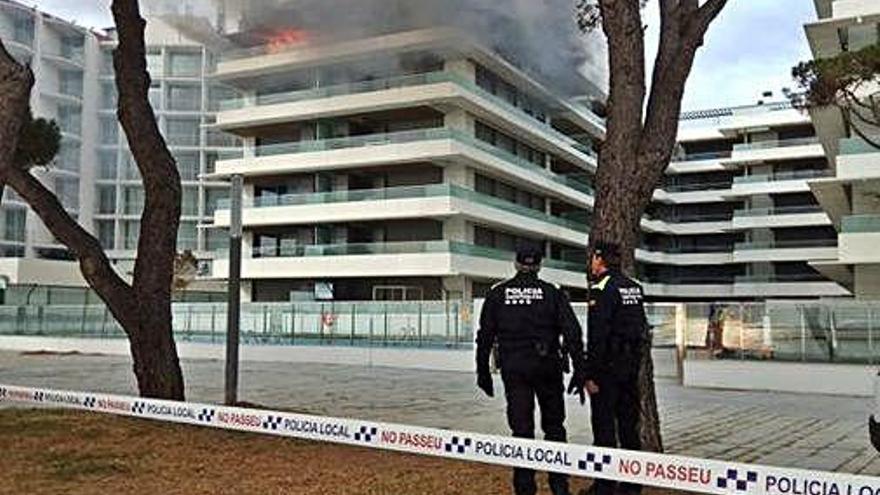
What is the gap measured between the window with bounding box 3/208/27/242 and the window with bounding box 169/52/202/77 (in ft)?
51.3

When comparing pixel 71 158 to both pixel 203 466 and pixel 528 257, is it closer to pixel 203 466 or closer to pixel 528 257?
pixel 203 466

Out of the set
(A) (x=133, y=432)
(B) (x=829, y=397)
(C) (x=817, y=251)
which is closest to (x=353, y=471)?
(A) (x=133, y=432)

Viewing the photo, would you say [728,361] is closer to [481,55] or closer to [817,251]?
[481,55]

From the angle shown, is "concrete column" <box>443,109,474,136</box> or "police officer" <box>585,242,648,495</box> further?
"concrete column" <box>443,109,474,136</box>

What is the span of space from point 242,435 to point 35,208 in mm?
3364

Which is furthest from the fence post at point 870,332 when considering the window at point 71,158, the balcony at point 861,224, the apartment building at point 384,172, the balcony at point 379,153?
the window at point 71,158

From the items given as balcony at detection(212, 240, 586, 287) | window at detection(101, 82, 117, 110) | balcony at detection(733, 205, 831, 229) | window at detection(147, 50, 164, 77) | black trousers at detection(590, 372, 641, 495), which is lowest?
black trousers at detection(590, 372, 641, 495)

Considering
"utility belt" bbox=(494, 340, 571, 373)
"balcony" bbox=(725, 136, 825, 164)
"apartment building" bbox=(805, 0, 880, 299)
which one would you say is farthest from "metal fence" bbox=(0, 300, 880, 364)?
"balcony" bbox=(725, 136, 825, 164)

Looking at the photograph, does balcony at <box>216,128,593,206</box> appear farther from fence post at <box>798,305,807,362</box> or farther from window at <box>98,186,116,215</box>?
window at <box>98,186,116,215</box>

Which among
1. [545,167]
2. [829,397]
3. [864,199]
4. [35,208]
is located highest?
[545,167]

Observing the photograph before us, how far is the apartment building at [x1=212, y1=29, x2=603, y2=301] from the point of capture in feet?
134

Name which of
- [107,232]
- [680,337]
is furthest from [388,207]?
[107,232]

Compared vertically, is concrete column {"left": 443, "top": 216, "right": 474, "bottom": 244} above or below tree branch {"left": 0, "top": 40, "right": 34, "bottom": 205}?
above

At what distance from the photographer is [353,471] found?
731 centimetres
